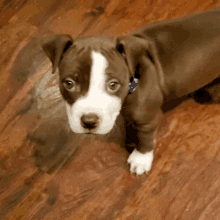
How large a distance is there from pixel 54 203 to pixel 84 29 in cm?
134

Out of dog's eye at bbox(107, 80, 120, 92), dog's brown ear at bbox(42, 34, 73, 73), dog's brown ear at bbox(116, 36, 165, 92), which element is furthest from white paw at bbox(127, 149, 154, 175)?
dog's brown ear at bbox(42, 34, 73, 73)

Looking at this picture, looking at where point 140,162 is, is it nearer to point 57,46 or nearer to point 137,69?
point 137,69

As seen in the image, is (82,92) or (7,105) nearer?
(82,92)

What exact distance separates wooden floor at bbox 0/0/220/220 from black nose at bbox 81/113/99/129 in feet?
1.99

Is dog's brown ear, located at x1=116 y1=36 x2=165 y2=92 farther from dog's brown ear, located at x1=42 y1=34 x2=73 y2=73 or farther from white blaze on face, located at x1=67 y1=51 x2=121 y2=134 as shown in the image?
dog's brown ear, located at x1=42 y1=34 x2=73 y2=73

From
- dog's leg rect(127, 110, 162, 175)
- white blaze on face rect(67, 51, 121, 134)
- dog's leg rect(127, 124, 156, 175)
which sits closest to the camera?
white blaze on face rect(67, 51, 121, 134)

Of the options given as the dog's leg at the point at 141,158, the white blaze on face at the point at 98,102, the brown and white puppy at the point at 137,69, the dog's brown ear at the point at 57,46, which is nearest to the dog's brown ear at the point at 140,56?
the brown and white puppy at the point at 137,69

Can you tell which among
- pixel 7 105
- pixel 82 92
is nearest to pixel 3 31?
pixel 7 105

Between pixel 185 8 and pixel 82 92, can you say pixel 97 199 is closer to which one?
pixel 82 92

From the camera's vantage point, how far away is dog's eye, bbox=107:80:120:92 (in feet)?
3.56

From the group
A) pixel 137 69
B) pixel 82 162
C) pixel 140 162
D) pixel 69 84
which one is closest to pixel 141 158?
pixel 140 162

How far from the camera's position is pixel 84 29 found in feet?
6.79

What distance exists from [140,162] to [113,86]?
694mm

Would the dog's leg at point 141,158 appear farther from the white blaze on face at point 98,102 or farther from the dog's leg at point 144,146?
the white blaze on face at point 98,102
